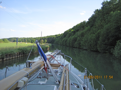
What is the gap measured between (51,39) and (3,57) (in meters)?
121

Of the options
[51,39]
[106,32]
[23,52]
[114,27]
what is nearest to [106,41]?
[106,32]

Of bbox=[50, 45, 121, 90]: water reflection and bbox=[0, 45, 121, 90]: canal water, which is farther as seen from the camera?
bbox=[50, 45, 121, 90]: water reflection

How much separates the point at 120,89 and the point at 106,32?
18.4 metres

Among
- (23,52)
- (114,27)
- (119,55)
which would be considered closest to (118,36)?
(114,27)

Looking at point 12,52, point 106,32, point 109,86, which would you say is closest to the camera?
point 109,86

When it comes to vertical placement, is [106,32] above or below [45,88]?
above

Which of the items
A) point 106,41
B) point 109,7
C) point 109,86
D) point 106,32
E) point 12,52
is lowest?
point 109,86

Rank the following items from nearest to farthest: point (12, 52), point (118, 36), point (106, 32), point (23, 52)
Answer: point (12, 52) < point (23, 52) < point (118, 36) < point (106, 32)

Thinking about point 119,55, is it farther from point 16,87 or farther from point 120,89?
point 16,87

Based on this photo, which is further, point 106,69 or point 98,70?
point 106,69

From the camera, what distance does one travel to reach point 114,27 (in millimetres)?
19562

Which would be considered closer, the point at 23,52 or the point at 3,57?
the point at 3,57

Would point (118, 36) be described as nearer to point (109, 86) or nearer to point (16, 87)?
point (109, 86)

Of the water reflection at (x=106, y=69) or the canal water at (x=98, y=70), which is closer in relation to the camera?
the canal water at (x=98, y=70)
